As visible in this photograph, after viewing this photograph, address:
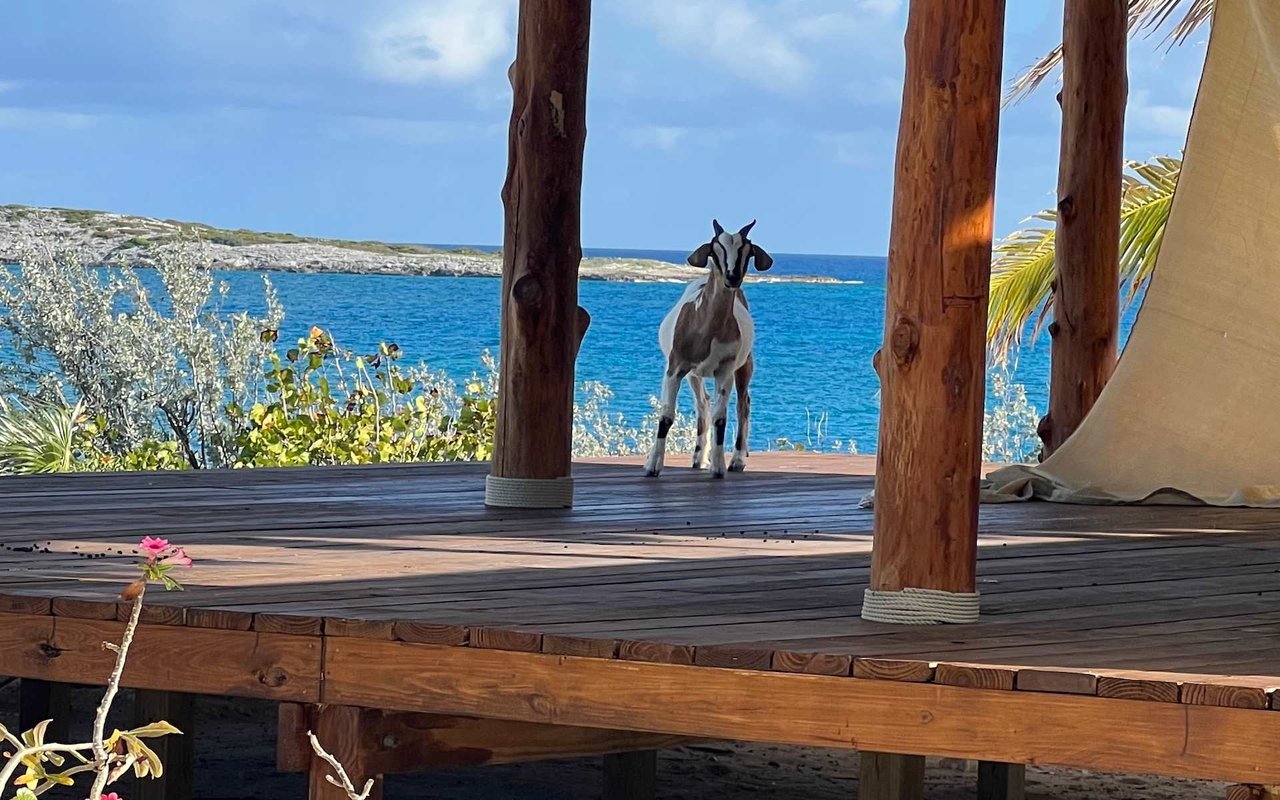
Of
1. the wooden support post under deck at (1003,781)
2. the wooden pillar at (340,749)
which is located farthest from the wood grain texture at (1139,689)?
the wooden support post under deck at (1003,781)

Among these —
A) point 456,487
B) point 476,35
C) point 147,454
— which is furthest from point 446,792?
point 476,35

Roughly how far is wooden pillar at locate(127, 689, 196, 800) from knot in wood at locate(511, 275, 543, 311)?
5.51 ft

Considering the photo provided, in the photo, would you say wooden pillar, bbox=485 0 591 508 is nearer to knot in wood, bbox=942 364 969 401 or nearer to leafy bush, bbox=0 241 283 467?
knot in wood, bbox=942 364 969 401

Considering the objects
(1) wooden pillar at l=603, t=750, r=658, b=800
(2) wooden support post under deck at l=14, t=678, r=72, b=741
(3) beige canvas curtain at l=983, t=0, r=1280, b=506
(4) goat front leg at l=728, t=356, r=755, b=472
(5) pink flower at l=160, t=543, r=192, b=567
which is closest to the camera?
(5) pink flower at l=160, t=543, r=192, b=567

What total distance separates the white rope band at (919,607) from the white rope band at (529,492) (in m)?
2.02

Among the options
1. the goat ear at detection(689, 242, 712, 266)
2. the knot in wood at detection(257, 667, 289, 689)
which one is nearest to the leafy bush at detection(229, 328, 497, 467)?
the goat ear at detection(689, 242, 712, 266)

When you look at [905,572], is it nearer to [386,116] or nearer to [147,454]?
[147,454]

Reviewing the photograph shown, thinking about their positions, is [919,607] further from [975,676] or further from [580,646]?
[580,646]

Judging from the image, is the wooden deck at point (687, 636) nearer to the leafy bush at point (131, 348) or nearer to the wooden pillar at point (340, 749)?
the wooden pillar at point (340, 749)

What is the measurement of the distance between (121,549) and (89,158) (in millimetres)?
47593

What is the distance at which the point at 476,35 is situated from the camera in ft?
175

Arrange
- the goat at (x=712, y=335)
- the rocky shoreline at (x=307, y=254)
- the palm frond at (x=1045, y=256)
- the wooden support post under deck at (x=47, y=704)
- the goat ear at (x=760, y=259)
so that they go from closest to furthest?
the wooden support post under deck at (x=47, y=704)
the goat ear at (x=760, y=259)
the goat at (x=712, y=335)
the palm frond at (x=1045, y=256)
the rocky shoreline at (x=307, y=254)

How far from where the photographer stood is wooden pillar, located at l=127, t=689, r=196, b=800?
3605 millimetres

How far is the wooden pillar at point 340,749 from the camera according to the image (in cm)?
301
